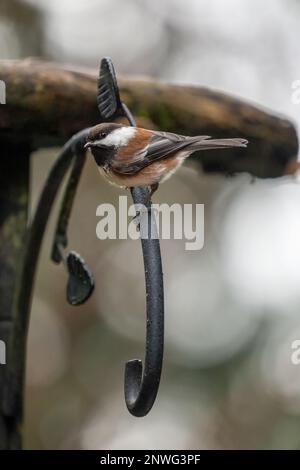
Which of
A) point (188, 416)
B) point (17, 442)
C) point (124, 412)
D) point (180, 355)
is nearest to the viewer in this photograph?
point (17, 442)

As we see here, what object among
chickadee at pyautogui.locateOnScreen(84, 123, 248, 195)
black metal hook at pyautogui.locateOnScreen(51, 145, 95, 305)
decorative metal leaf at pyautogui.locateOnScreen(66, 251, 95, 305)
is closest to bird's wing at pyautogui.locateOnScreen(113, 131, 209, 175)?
chickadee at pyautogui.locateOnScreen(84, 123, 248, 195)

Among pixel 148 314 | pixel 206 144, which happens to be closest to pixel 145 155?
pixel 206 144

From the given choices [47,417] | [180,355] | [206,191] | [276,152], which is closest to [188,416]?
[180,355]

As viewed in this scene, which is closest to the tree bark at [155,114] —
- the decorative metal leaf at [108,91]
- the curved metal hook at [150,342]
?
the decorative metal leaf at [108,91]

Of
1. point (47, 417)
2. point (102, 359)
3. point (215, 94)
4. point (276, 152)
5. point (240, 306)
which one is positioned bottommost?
point (47, 417)

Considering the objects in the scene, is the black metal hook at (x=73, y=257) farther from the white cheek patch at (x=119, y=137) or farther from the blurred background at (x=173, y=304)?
the blurred background at (x=173, y=304)

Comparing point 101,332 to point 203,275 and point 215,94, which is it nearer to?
point 203,275

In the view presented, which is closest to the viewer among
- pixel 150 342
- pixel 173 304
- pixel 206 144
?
pixel 150 342

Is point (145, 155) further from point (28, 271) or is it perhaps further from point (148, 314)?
point (148, 314)
